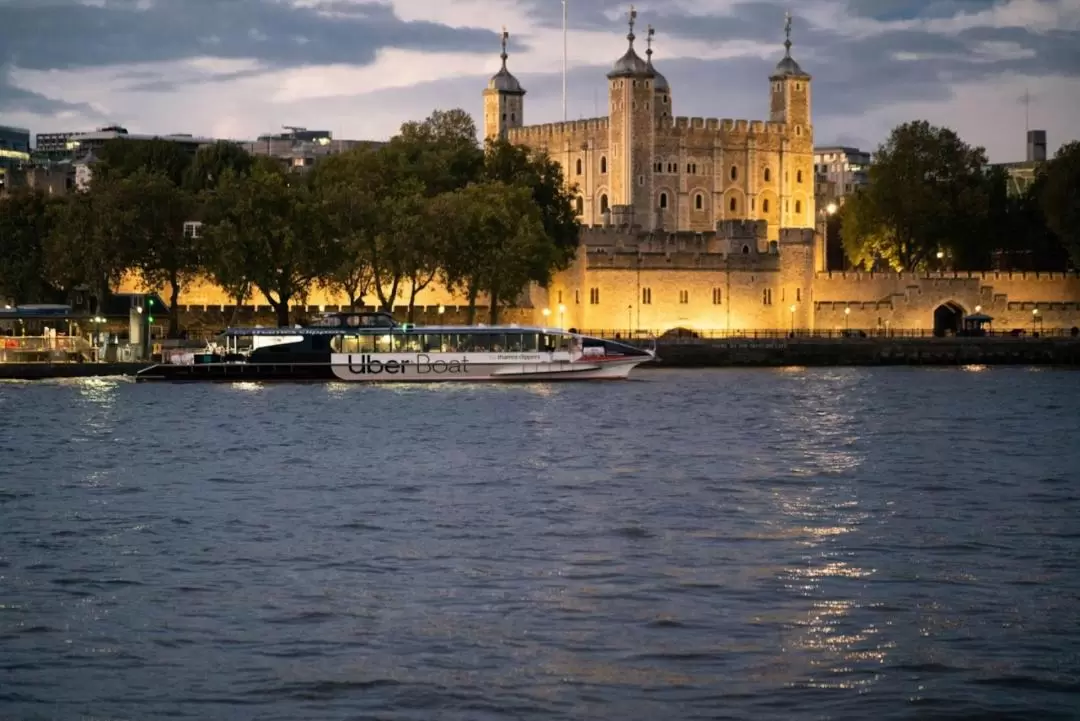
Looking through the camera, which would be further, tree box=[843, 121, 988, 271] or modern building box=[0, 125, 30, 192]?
modern building box=[0, 125, 30, 192]

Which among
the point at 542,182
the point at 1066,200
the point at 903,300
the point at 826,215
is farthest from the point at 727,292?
the point at 826,215

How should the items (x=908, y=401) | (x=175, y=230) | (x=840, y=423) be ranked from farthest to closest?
(x=175, y=230) → (x=908, y=401) → (x=840, y=423)

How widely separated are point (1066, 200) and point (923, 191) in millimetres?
6771

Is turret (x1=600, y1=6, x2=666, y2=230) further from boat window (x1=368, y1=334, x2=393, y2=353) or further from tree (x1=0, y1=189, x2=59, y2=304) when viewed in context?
boat window (x1=368, y1=334, x2=393, y2=353)

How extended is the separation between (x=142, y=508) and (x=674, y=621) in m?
12.3

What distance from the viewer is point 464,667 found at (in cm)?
1836

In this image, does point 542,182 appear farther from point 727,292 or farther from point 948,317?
point 948,317

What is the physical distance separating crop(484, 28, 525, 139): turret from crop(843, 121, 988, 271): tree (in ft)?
96.6

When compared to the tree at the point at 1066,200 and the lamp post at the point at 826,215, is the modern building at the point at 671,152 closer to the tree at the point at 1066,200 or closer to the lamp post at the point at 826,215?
the lamp post at the point at 826,215

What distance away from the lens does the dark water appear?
17547 millimetres

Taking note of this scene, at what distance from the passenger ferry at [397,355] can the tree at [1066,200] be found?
33.8 metres

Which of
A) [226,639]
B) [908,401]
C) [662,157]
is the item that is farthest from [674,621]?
[662,157]

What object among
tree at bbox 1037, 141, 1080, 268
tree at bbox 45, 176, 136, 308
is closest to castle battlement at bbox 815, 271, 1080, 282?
tree at bbox 1037, 141, 1080, 268

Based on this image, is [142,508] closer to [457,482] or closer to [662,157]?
[457,482]
